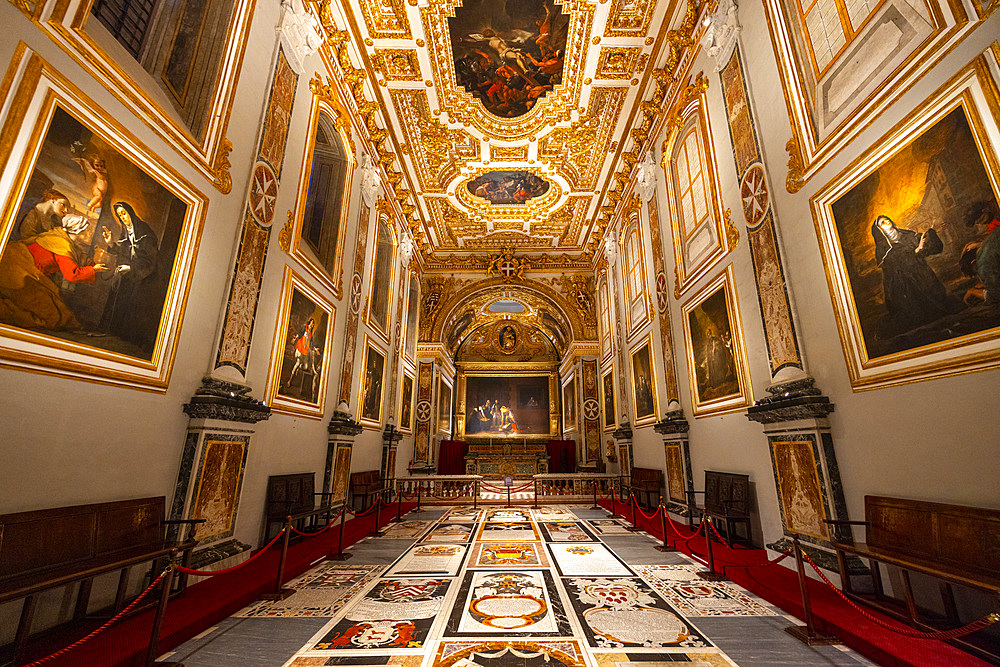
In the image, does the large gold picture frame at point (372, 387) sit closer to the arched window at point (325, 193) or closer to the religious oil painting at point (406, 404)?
the religious oil painting at point (406, 404)

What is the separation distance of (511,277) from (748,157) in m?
12.9

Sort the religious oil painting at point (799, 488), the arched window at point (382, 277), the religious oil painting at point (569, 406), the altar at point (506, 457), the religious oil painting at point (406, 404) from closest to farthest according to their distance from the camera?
the religious oil painting at point (799, 488)
the arched window at point (382, 277)
the religious oil painting at point (406, 404)
the religious oil painting at point (569, 406)
the altar at point (506, 457)

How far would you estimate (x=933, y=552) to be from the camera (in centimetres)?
328

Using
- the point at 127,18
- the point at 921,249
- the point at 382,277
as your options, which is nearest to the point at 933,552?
the point at 921,249

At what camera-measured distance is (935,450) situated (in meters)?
3.45

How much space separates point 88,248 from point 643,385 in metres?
11.0

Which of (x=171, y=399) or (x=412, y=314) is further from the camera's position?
(x=412, y=314)

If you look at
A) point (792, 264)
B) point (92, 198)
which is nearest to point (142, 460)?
point (92, 198)

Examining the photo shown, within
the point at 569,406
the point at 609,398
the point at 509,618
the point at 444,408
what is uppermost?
the point at 569,406

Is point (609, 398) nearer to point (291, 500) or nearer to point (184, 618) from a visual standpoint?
point (291, 500)

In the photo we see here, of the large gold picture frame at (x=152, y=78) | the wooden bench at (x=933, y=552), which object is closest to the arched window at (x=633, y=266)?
the wooden bench at (x=933, y=552)

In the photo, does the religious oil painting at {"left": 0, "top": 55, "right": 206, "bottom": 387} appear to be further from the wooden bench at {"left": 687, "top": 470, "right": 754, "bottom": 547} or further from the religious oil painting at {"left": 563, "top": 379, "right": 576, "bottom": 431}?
the religious oil painting at {"left": 563, "top": 379, "right": 576, "bottom": 431}

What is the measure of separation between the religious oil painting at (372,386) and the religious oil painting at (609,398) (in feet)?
25.3

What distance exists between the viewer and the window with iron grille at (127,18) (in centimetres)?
389
